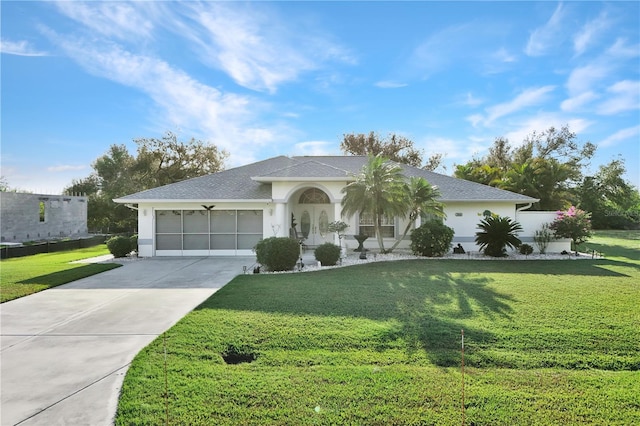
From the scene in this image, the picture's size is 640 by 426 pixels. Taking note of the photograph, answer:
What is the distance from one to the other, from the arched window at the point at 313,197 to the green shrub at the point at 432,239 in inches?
230

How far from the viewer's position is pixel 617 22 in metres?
13.7

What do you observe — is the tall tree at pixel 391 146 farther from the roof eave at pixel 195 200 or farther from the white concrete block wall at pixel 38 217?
the white concrete block wall at pixel 38 217

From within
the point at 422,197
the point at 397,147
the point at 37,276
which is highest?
the point at 397,147

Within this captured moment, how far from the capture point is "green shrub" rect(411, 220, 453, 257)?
53.9 feet

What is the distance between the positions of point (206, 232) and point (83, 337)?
39.0 feet

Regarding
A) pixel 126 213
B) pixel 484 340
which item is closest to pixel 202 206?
→ pixel 484 340

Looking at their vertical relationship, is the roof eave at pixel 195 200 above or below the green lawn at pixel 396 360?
above

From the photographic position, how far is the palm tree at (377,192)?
15703 mm

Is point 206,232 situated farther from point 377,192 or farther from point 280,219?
point 377,192

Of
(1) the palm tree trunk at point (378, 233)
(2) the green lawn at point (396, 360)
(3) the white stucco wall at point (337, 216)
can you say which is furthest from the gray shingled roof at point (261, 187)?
(2) the green lawn at point (396, 360)

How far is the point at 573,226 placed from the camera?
17297mm

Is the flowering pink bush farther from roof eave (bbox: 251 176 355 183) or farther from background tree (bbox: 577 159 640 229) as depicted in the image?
background tree (bbox: 577 159 640 229)

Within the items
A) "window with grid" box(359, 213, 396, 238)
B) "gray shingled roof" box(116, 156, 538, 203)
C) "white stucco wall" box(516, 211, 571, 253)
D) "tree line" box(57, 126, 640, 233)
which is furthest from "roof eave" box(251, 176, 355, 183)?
"tree line" box(57, 126, 640, 233)

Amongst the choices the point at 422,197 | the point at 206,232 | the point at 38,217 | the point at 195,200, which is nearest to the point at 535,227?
the point at 422,197
